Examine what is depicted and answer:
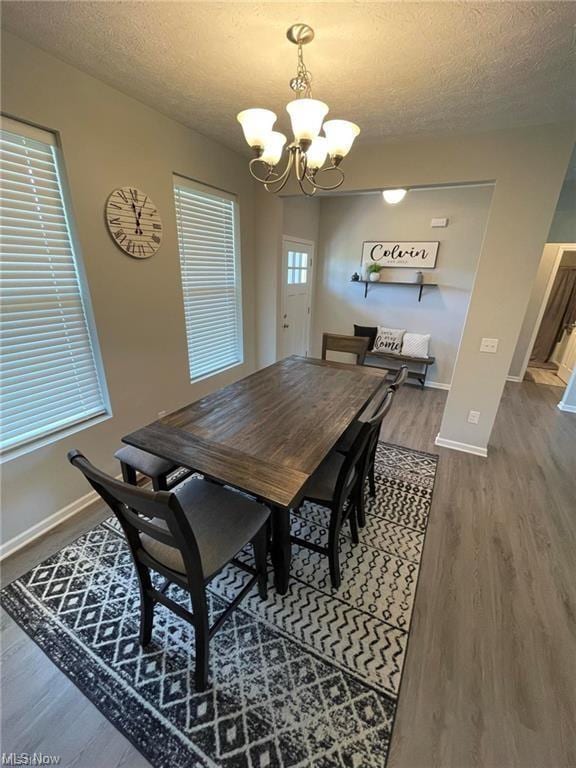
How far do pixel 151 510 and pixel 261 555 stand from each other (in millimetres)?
743

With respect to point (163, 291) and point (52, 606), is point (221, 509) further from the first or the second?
point (163, 291)

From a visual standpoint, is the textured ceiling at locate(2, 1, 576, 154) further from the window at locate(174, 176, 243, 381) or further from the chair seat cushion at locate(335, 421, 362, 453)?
the chair seat cushion at locate(335, 421, 362, 453)

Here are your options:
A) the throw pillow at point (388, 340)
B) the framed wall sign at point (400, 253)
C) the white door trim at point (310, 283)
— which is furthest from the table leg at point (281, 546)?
the framed wall sign at point (400, 253)

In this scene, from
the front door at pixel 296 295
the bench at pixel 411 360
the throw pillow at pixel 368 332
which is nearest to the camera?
the front door at pixel 296 295

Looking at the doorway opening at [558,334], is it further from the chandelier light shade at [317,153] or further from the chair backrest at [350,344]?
the chandelier light shade at [317,153]

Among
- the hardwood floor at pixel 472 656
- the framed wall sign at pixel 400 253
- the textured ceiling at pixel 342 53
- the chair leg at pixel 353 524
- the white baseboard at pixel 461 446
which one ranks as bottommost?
the hardwood floor at pixel 472 656

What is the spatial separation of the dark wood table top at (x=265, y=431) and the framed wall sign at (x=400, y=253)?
2.85 meters

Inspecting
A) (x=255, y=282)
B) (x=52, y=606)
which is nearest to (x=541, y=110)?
(x=255, y=282)

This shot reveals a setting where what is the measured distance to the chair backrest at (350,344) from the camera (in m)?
2.77

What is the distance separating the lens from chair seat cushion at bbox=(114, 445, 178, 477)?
1639 mm

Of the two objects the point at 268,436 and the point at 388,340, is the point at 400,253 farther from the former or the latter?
the point at 268,436

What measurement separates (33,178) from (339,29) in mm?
1716

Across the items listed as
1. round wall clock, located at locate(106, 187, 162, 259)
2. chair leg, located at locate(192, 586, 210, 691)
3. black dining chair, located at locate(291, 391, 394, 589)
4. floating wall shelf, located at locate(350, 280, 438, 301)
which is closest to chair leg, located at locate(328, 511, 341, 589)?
black dining chair, located at locate(291, 391, 394, 589)

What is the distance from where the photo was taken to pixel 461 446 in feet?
9.69
